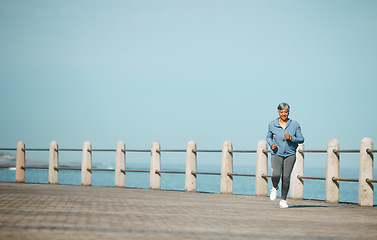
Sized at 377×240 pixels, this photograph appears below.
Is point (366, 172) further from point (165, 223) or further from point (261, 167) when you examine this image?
point (165, 223)

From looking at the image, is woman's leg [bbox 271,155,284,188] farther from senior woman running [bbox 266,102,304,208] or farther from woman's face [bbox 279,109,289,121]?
woman's face [bbox 279,109,289,121]

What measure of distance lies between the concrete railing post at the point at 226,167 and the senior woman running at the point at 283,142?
Answer: 20.4ft

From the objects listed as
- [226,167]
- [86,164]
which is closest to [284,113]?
[226,167]

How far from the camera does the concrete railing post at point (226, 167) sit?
1803 centimetres

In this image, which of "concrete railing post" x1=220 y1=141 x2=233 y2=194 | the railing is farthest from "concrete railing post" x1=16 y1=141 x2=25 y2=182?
"concrete railing post" x1=220 y1=141 x2=233 y2=194

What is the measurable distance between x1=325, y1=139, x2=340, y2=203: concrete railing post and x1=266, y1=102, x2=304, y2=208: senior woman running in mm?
3221

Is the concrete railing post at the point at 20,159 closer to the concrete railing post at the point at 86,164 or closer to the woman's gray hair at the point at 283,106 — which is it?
the concrete railing post at the point at 86,164

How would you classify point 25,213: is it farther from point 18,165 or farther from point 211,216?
point 18,165

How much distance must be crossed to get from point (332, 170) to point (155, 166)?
6.59 m

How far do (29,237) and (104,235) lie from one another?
754 millimetres

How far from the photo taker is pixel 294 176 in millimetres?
16016

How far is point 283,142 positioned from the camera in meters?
11.6

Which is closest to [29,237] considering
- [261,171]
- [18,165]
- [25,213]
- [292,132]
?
[25,213]

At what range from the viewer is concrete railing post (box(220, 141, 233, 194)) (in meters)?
18.0
